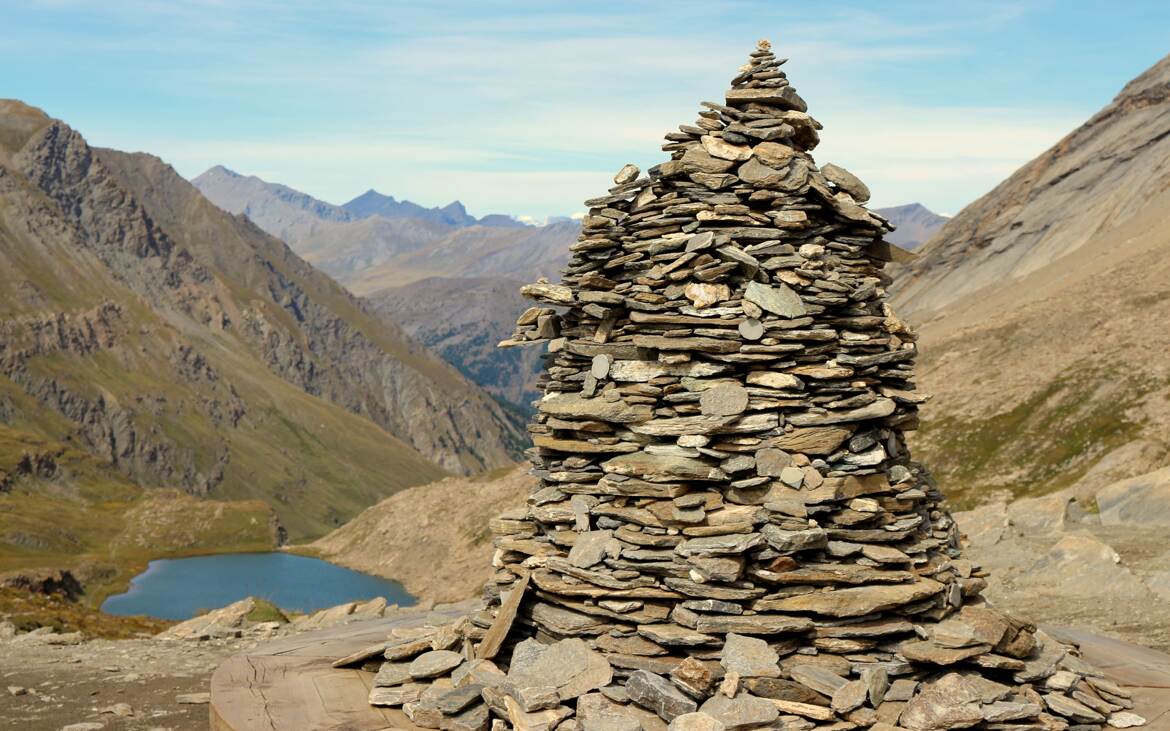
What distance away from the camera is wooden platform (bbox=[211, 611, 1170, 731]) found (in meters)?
13.2

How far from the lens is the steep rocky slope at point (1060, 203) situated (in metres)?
89.9

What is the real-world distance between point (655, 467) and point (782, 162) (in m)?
4.19

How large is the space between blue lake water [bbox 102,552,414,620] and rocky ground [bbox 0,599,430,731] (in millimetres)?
29880

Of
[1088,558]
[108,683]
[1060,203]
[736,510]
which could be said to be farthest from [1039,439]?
[1060,203]

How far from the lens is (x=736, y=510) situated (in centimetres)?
1304

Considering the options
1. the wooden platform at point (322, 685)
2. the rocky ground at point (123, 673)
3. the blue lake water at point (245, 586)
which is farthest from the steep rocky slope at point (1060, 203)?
the rocky ground at point (123, 673)

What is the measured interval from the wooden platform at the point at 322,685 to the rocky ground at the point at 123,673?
165 centimetres

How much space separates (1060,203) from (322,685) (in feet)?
325

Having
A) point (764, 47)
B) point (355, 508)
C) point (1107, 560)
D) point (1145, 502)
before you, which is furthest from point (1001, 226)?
point (355, 508)

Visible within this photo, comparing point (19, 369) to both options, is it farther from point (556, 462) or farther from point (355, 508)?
point (556, 462)

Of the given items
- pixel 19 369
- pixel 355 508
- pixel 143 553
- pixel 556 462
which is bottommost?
pixel 355 508

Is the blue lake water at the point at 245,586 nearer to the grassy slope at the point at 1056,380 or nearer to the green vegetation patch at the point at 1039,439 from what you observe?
the green vegetation patch at the point at 1039,439

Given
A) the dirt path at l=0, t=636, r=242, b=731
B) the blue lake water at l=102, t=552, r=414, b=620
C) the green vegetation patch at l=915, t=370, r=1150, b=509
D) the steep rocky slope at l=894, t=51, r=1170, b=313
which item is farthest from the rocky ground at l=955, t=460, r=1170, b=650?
the steep rocky slope at l=894, t=51, r=1170, b=313

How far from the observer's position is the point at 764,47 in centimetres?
1442
